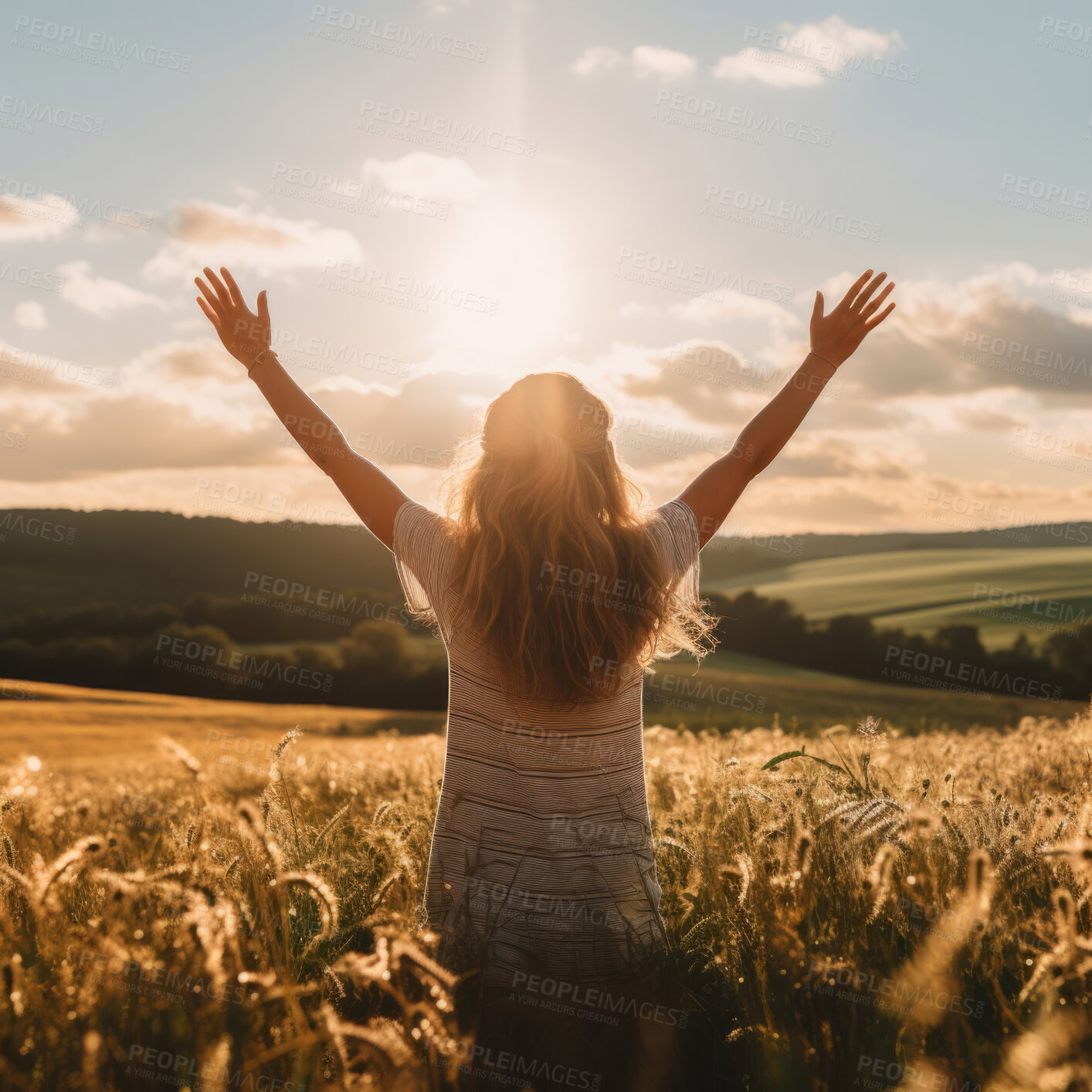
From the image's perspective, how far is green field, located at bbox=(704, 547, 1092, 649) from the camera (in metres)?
28.5

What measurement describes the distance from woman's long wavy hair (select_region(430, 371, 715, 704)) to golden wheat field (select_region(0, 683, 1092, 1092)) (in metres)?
0.85

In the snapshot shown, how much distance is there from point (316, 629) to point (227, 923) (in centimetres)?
3297

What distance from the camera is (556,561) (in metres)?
2.99

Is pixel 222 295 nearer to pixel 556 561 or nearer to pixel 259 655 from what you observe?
pixel 556 561

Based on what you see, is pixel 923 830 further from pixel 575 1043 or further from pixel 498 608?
pixel 498 608

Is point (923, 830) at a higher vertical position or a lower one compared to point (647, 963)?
higher

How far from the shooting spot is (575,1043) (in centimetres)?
214

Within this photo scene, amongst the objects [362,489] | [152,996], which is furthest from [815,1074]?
[362,489]

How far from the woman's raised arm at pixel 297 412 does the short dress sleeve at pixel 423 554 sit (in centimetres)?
9
